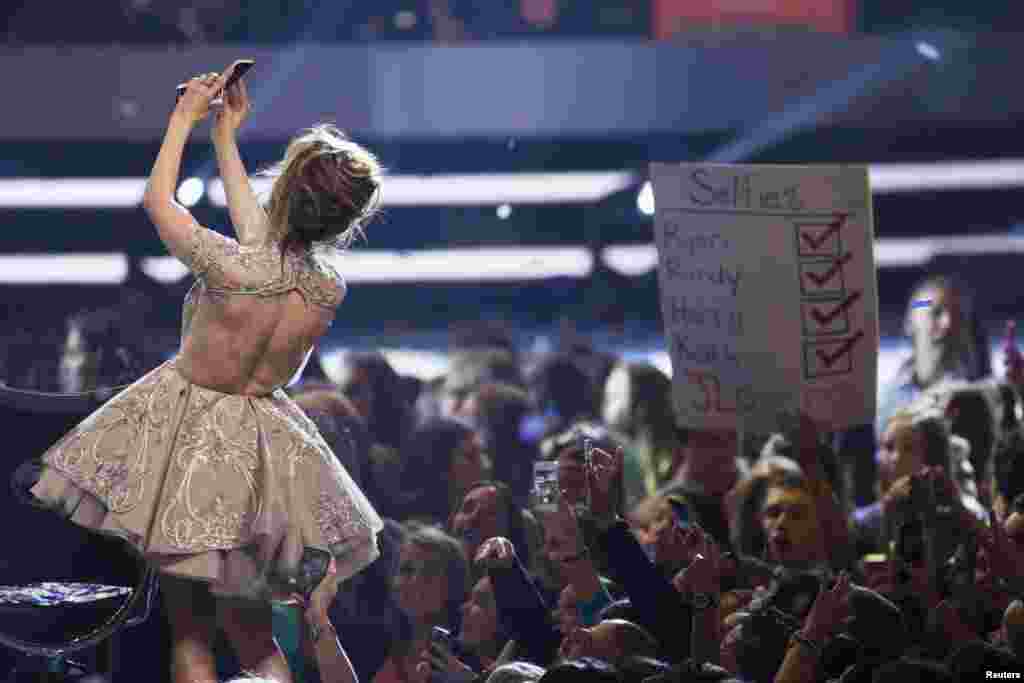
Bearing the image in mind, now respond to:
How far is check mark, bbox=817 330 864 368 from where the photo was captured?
612 centimetres

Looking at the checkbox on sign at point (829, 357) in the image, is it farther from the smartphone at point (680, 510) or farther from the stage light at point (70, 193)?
the stage light at point (70, 193)

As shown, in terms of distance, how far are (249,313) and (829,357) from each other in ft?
8.40

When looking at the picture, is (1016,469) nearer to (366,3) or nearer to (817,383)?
(817,383)

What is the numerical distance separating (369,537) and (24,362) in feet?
16.2

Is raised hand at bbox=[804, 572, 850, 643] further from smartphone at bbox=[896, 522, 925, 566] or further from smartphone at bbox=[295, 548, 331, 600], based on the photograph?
smartphone at bbox=[896, 522, 925, 566]

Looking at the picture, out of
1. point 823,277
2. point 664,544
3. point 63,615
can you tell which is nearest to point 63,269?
point 823,277

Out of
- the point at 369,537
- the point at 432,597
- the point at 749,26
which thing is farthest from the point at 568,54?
the point at 369,537

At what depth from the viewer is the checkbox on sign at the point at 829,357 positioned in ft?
20.0

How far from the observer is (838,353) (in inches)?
241

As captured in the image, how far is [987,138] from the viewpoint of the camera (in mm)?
11453

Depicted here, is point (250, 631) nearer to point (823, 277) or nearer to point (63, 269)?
point (823, 277)

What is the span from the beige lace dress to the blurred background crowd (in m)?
0.95

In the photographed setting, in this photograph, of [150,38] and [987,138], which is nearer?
[150,38]

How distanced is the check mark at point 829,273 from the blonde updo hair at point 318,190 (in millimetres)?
2289
